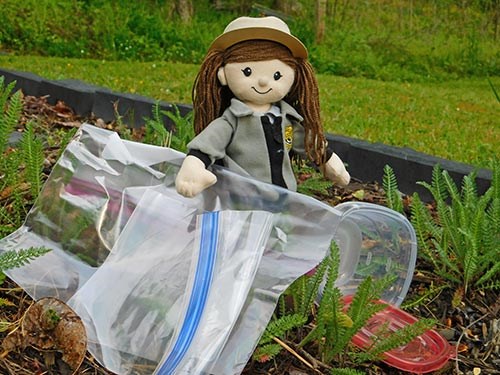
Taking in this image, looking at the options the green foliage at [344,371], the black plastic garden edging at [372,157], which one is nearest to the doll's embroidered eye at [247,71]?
the green foliage at [344,371]

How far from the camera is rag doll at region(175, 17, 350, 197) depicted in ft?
6.06

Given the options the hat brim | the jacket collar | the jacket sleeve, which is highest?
the hat brim

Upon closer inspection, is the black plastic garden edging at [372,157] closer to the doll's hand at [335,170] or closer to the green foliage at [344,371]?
the doll's hand at [335,170]

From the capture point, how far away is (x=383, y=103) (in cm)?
548

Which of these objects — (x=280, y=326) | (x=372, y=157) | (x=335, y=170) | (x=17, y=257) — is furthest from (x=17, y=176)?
(x=372, y=157)

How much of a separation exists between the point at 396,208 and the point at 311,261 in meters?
0.78

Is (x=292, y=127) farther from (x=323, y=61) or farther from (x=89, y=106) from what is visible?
(x=323, y=61)

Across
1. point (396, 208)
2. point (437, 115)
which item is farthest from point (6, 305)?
point (437, 115)

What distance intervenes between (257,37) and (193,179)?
396mm

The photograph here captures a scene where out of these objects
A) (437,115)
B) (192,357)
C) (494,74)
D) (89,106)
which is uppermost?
(192,357)

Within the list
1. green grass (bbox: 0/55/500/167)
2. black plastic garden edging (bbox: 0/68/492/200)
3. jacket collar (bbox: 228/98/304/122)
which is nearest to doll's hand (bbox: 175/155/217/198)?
jacket collar (bbox: 228/98/304/122)

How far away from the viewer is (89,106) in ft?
12.5

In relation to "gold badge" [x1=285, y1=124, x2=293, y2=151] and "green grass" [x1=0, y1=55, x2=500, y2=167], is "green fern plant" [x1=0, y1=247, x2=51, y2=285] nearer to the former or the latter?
"gold badge" [x1=285, y1=124, x2=293, y2=151]

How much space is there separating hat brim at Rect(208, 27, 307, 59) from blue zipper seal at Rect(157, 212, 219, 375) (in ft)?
1.51
